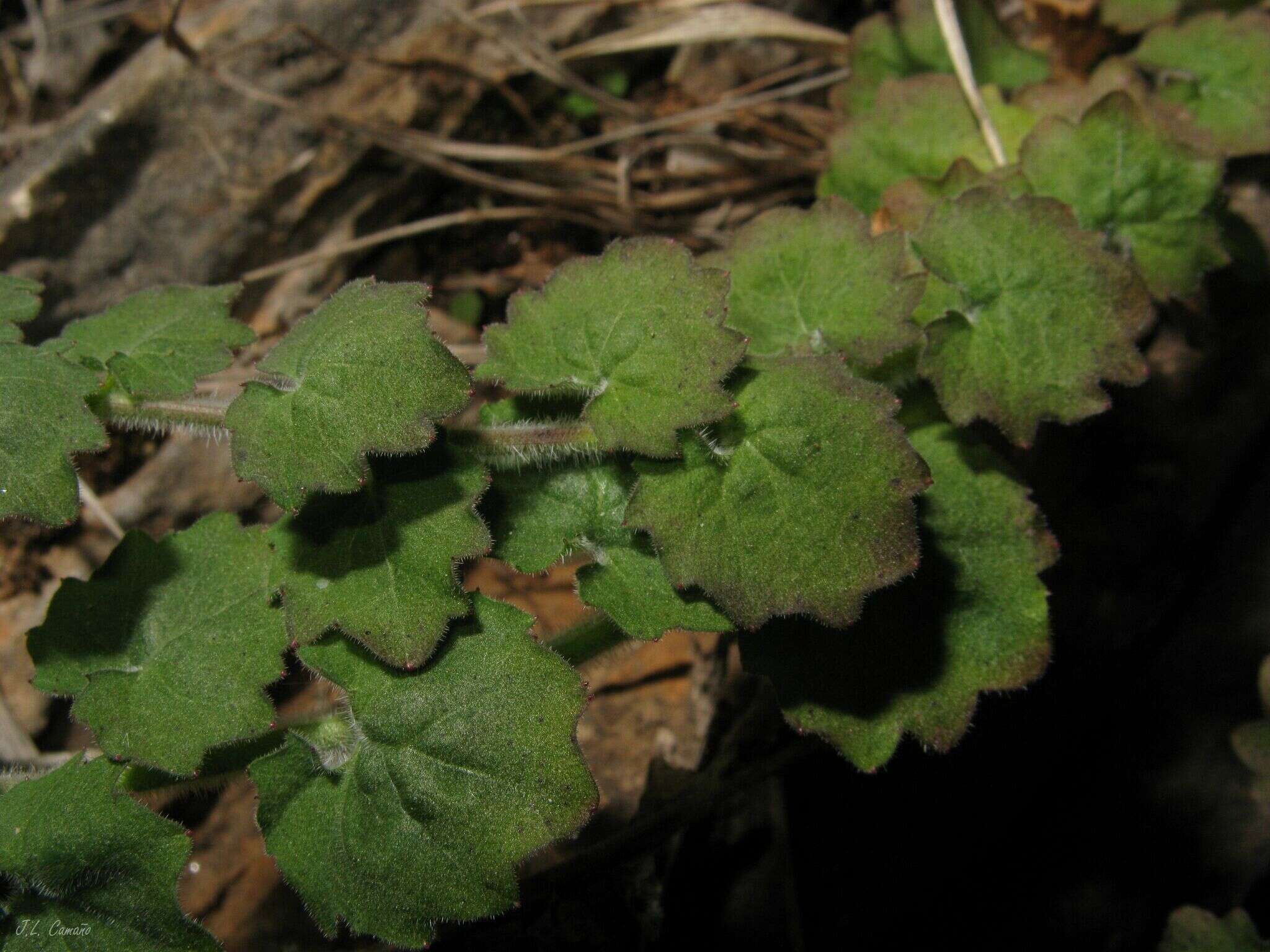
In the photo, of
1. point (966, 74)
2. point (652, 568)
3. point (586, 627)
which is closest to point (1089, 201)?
point (966, 74)

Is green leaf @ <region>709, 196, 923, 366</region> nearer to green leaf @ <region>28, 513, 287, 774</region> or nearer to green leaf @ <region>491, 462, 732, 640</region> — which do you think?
green leaf @ <region>491, 462, 732, 640</region>

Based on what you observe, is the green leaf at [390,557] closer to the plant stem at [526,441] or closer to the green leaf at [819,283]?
the plant stem at [526,441]

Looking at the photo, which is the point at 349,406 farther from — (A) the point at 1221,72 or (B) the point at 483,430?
(A) the point at 1221,72

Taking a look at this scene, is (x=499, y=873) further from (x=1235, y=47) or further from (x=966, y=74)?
(x=1235, y=47)

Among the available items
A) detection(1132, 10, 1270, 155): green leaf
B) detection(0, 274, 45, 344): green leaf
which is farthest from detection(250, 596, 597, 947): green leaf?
detection(1132, 10, 1270, 155): green leaf

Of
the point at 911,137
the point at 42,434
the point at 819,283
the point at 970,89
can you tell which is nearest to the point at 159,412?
the point at 42,434
